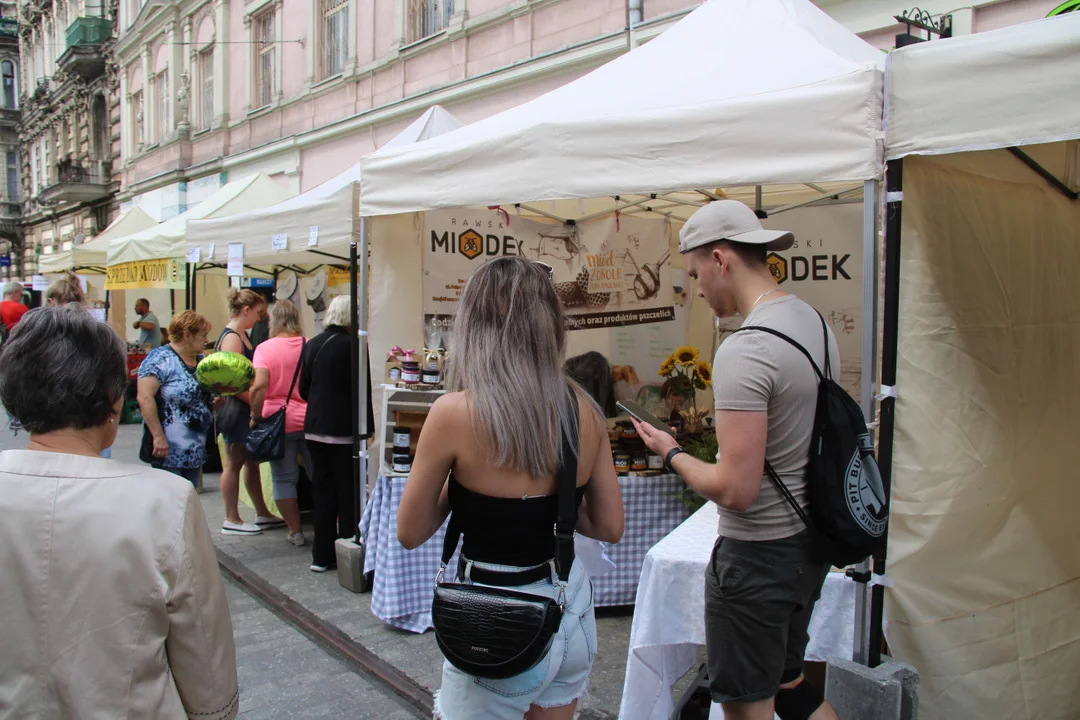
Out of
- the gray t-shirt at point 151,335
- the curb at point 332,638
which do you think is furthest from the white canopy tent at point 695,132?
the gray t-shirt at point 151,335

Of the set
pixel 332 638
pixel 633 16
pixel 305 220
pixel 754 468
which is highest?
pixel 633 16

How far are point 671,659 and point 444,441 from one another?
133 cm

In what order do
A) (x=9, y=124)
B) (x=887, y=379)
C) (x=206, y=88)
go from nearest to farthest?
(x=887, y=379), (x=206, y=88), (x=9, y=124)

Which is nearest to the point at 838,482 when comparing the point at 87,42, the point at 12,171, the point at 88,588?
the point at 88,588

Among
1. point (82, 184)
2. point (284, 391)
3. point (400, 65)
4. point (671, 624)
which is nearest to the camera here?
point (671, 624)

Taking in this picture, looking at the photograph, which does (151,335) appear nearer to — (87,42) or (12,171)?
(87,42)

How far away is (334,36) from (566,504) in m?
13.3

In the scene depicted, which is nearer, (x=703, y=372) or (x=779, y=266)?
(x=703, y=372)

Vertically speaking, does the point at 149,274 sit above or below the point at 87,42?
below

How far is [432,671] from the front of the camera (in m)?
3.61

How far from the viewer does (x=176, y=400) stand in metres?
4.78

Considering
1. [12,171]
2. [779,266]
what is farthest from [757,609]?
[12,171]

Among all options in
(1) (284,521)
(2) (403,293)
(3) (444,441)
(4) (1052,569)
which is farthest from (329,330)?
(4) (1052,569)

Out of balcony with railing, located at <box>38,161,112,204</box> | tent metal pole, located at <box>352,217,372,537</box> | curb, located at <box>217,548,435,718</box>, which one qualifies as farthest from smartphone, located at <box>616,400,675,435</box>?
balcony with railing, located at <box>38,161,112,204</box>
